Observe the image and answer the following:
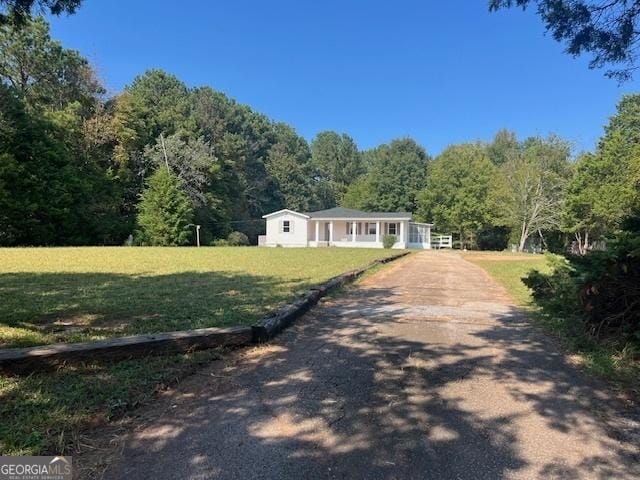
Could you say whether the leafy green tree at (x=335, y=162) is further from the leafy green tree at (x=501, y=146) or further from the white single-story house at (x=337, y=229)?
the white single-story house at (x=337, y=229)

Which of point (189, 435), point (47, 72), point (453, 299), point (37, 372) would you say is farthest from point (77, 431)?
point (47, 72)

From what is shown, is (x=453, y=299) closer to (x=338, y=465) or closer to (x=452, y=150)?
(x=338, y=465)

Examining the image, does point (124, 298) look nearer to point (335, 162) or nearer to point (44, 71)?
point (44, 71)

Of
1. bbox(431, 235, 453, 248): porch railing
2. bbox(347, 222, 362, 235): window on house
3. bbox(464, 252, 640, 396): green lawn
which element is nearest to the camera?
bbox(464, 252, 640, 396): green lawn

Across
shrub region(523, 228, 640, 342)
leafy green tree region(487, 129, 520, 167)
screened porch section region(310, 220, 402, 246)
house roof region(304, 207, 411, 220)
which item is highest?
leafy green tree region(487, 129, 520, 167)

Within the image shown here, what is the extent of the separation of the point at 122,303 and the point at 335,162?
6335 cm

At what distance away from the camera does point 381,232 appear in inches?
1501

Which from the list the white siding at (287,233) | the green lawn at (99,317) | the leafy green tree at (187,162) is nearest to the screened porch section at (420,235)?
the white siding at (287,233)

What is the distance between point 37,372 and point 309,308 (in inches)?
154

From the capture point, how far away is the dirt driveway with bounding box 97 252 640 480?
2424 millimetres

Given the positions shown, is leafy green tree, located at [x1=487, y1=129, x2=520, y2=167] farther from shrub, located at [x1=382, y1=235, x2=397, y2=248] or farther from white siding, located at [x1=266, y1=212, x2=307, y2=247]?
white siding, located at [x1=266, y1=212, x2=307, y2=247]

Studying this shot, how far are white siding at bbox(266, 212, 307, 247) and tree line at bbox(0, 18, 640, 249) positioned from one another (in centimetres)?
388

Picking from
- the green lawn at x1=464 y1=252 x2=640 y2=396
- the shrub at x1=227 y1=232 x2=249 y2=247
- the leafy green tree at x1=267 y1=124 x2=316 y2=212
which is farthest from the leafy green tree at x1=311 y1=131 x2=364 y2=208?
the green lawn at x1=464 y1=252 x2=640 y2=396

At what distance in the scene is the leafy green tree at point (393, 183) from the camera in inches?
2068
